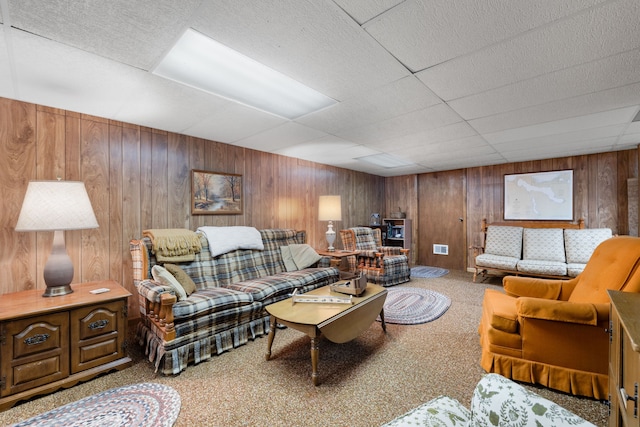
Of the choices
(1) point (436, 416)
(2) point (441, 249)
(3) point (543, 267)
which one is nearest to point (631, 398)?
(1) point (436, 416)

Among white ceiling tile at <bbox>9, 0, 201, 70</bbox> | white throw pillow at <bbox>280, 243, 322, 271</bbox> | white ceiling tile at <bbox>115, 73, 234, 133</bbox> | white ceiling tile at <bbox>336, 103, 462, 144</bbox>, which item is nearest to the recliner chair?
white throw pillow at <bbox>280, 243, 322, 271</bbox>

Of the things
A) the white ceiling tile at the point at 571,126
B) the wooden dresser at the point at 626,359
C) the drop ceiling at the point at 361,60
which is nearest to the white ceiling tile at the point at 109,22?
the drop ceiling at the point at 361,60

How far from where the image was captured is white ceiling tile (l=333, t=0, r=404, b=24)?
127 centimetres

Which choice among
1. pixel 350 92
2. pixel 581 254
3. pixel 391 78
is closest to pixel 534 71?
pixel 391 78

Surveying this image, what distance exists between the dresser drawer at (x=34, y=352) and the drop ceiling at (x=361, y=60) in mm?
1653

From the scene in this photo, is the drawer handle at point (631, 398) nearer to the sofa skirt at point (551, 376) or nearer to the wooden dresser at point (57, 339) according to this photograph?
the sofa skirt at point (551, 376)

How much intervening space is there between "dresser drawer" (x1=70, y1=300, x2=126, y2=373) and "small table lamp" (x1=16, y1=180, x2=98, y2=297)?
34 cm

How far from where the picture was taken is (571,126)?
9.76 ft

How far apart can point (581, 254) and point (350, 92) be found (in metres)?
4.36

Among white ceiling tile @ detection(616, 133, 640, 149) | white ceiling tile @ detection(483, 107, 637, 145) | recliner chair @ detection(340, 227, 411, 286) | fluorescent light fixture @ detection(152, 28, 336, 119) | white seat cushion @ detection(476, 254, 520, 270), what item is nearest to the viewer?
fluorescent light fixture @ detection(152, 28, 336, 119)

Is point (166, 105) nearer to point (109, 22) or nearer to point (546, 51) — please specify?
point (109, 22)

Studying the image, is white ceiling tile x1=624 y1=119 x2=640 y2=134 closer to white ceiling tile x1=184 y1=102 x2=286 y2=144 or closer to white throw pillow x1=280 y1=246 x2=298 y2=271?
white ceiling tile x1=184 y1=102 x2=286 y2=144

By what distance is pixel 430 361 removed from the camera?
2.16 m

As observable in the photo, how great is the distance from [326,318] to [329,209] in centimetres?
238
